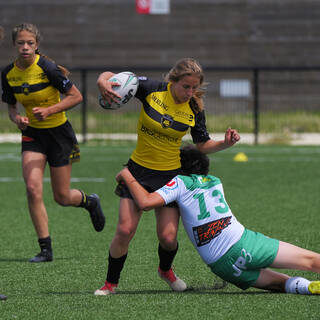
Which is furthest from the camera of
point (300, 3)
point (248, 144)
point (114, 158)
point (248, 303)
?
point (300, 3)

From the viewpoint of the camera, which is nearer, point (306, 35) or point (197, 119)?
point (197, 119)

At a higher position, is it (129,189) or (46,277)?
(129,189)

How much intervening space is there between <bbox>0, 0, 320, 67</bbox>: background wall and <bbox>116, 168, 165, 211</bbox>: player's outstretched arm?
2253 cm

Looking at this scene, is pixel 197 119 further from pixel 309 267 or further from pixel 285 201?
pixel 285 201

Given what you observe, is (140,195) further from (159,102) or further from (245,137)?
(245,137)

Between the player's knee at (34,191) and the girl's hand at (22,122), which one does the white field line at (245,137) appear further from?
the girl's hand at (22,122)

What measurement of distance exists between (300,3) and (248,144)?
10.8 metres

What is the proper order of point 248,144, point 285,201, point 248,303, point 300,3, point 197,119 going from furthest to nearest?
point 300,3 < point 248,144 < point 285,201 < point 197,119 < point 248,303

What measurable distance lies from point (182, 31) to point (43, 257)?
71.6 ft

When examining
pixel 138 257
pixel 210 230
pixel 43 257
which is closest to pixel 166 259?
pixel 210 230

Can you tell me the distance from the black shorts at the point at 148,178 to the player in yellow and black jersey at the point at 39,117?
130cm

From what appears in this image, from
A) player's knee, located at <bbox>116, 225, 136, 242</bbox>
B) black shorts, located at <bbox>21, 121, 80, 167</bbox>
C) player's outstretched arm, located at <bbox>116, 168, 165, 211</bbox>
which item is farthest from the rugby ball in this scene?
black shorts, located at <bbox>21, 121, 80, 167</bbox>

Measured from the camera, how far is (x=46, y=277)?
5.96 metres

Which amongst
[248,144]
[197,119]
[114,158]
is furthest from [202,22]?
[197,119]
